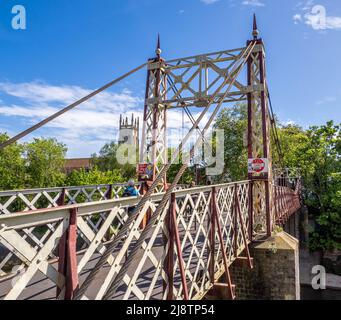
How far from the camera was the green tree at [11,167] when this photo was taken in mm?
22094

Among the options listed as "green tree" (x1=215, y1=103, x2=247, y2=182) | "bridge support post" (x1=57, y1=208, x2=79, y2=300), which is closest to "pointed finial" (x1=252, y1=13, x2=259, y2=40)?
"bridge support post" (x1=57, y1=208, x2=79, y2=300)

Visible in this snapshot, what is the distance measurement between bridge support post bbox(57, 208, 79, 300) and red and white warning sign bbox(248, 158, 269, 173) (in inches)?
262

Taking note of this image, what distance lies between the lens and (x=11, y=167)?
76.1 ft

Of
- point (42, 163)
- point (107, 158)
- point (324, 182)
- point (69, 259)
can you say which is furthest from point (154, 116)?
point (107, 158)

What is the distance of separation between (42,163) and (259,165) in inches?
882

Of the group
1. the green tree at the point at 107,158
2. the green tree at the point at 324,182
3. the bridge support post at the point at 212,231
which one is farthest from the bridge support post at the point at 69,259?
the green tree at the point at 107,158

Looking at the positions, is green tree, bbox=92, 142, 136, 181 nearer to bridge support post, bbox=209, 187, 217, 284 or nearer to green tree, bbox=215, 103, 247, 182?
green tree, bbox=215, 103, 247, 182

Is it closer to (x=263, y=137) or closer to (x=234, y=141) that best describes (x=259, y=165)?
(x=263, y=137)

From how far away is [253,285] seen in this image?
7.28 meters

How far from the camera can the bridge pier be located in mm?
7125

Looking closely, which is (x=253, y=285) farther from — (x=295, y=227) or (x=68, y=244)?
(x=295, y=227)
